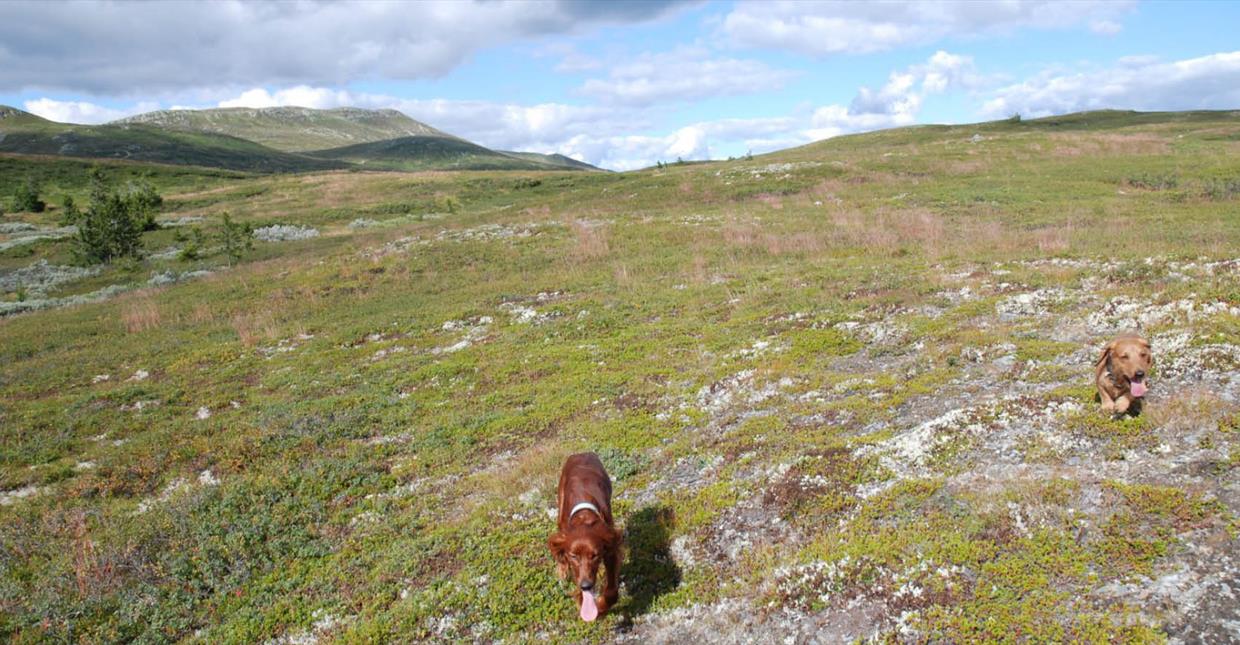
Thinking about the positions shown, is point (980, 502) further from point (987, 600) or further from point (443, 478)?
point (443, 478)

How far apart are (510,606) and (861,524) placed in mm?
4982

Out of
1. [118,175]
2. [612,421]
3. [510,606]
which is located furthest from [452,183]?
[510,606]

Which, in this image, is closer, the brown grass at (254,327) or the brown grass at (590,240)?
the brown grass at (254,327)

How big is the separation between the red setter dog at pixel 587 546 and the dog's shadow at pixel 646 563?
805 millimetres

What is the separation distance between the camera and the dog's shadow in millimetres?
8172

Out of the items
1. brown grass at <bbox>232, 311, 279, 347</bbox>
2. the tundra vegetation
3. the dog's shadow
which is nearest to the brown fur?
the tundra vegetation

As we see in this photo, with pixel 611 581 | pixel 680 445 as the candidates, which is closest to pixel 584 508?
pixel 611 581

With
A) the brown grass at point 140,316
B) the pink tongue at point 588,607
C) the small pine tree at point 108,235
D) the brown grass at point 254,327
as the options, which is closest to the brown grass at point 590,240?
the brown grass at point 254,327

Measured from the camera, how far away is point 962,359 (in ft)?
45.2

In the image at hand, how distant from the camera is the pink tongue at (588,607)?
6828 mm

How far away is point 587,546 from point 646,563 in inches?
90.9

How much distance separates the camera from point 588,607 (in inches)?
271

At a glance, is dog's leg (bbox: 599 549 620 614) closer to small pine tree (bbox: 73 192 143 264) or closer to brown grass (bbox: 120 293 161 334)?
brown grass (bbox: 120 293 161 334)

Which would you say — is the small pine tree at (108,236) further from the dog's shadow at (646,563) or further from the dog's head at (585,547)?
the dog's head at (585,547)
